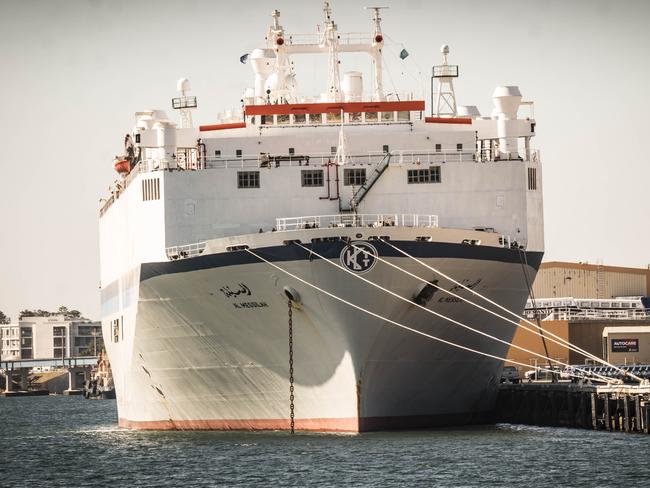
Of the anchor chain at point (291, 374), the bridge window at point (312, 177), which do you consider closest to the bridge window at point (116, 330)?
the bridge window at point (312, 177)

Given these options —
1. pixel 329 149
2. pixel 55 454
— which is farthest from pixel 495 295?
pixel 55 454

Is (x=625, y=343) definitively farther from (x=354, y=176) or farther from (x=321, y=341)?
(x=321, y=341)

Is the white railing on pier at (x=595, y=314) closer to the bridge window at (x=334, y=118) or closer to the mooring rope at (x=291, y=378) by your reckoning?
A: the bridge window at (x=334, y=118)

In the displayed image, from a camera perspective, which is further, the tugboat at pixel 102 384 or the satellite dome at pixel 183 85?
the tugboat at pixel 102 384

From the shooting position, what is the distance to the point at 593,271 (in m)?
89.6

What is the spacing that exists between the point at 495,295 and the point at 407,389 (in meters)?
4.16

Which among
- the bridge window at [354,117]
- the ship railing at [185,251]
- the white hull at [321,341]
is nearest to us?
the white hull at [321,341]

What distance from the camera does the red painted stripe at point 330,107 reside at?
5322cm

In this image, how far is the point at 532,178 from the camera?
52.3 meters

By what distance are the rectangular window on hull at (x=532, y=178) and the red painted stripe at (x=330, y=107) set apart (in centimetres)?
433

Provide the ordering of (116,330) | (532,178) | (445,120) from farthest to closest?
(116,330)
(445,120)
(532,178)

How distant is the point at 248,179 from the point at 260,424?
7.77 metres

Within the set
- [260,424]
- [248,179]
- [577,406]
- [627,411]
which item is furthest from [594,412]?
[248,179]

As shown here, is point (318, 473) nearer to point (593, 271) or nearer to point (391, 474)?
point (391, 474)
